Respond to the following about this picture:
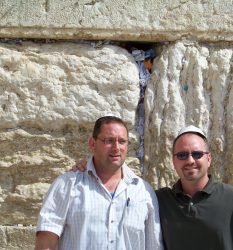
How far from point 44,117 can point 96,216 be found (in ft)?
4.75

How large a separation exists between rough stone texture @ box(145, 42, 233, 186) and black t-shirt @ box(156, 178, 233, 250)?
109 centimetres

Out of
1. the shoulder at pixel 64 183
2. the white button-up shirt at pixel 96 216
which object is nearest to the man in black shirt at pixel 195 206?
the white button-up shirt at pixel 96 216

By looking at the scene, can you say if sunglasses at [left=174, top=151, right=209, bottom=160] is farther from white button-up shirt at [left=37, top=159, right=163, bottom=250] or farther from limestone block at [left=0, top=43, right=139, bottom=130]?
limestone block at [left=0, top=43, right=139, bottom=130]

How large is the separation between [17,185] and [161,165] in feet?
3.54

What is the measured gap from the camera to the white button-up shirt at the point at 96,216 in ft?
10.1

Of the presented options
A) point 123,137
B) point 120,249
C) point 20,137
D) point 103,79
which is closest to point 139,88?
point 103,79

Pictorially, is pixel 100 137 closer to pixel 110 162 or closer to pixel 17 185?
pixel 110 162

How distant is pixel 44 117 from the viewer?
4379 mm

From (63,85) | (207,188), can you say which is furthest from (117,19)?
(207,188)

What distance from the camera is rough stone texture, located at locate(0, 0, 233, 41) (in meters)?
4.46

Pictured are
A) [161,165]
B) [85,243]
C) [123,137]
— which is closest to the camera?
[85,243]

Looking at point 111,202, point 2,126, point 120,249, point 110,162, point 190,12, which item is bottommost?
point 120,249

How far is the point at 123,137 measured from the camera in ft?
10.8

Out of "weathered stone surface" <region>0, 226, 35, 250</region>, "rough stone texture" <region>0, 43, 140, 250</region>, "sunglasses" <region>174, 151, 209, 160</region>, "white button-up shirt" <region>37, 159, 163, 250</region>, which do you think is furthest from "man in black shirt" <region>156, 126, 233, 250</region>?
"weathered stone surface" <region>0, 226, 35, 250</region>
